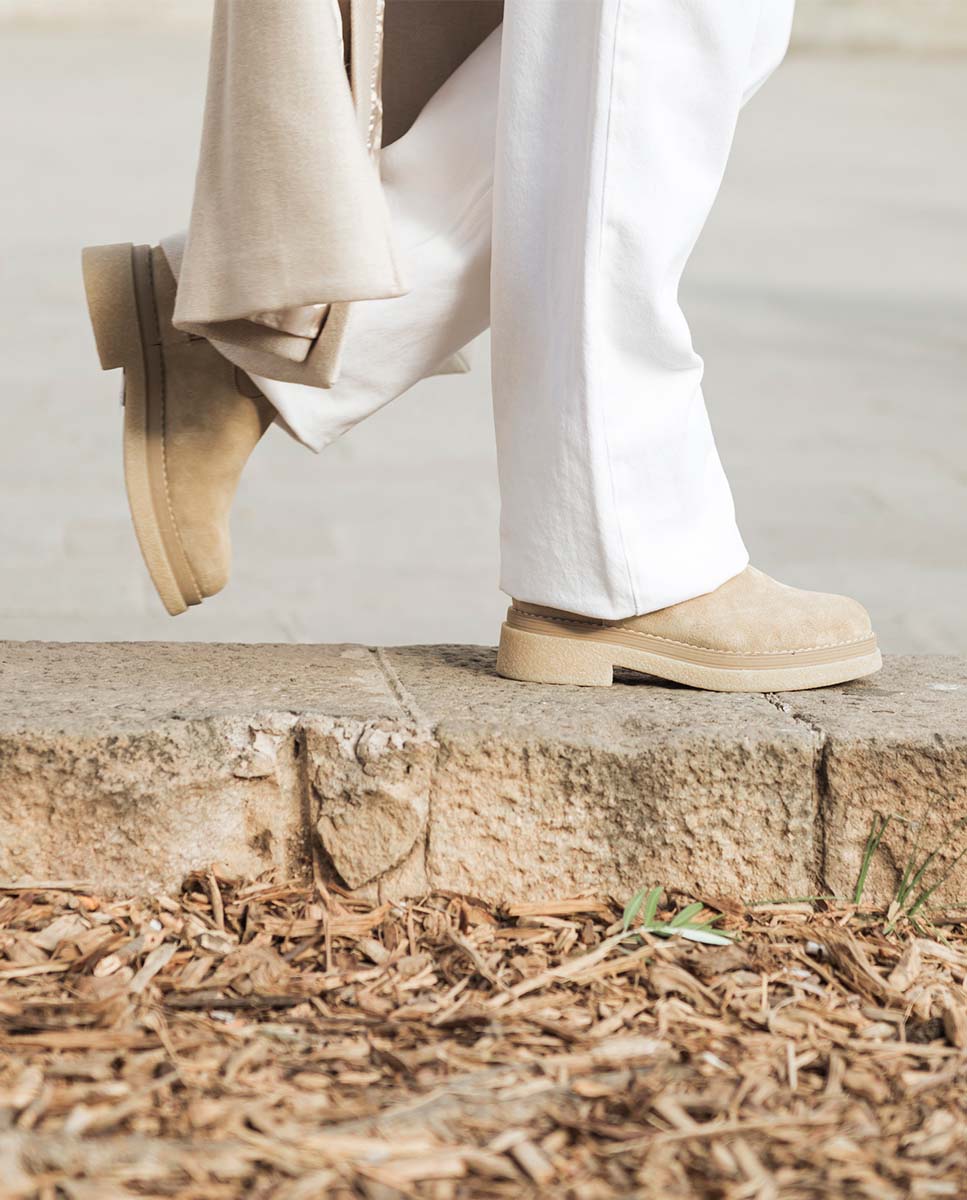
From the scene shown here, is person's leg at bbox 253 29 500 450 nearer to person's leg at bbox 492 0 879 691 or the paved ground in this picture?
person's leg at bbox 492 0 879 691

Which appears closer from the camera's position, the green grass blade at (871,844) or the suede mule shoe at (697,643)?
the green grass blade at (871,844)

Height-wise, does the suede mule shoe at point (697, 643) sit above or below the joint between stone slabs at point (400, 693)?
above

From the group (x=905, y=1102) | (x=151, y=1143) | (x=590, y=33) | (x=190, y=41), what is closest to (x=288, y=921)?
(x=151, y=1143)

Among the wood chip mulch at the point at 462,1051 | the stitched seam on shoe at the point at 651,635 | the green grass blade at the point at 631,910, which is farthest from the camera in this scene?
the stitched seam on shoe at the point at 651,635

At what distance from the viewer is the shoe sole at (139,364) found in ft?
5.70

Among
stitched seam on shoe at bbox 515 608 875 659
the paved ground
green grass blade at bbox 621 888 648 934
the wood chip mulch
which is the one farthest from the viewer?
the paved ground

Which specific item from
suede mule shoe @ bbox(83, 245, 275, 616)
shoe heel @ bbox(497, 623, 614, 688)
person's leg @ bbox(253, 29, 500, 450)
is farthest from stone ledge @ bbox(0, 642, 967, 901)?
person's leg @ bbox(253, 29, 500, 450)

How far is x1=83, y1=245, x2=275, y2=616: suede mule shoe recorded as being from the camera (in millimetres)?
1737

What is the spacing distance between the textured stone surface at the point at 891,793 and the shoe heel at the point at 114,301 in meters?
0.85

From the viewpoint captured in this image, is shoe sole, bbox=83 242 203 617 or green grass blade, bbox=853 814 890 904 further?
shoe sole, bbox=83 242 203 617

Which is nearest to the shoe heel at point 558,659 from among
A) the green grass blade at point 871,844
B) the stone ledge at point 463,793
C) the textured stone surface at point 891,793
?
the stone ledge at point 463,793

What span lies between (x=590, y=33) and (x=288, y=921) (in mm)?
919

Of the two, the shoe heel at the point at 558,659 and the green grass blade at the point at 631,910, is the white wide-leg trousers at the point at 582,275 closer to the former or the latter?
the shoe heel at the point at 558,659

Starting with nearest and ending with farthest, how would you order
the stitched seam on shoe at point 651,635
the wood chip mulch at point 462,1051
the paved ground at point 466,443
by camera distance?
the wood chip mulch at point 462,1051 → the stitched seam on shoe at point 651,635 → the paved ground at point 466,443
